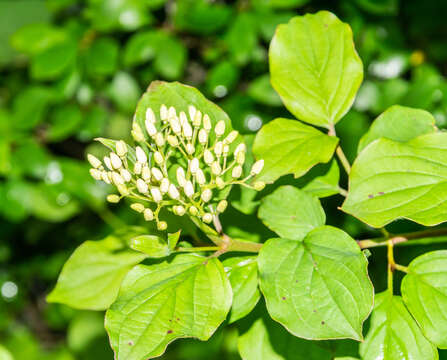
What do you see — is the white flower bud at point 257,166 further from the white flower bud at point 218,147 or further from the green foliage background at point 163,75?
the green foliage background at point 163,75

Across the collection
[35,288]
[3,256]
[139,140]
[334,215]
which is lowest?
[35,288]

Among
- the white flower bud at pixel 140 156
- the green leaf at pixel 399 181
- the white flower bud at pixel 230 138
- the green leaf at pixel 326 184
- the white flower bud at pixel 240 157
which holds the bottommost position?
the green leaf at pixel 326 184

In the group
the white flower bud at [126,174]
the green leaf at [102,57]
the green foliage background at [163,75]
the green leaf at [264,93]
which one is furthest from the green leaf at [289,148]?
the green leaf at [102,57]

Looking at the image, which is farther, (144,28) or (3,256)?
(3,256)

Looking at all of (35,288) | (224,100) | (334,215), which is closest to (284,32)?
(334,215)

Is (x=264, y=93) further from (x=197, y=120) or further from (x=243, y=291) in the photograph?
(x=243, y=291)

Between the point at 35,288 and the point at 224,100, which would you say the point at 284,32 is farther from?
the point at 35,288

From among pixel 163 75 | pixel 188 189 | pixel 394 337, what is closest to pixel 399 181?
pixel 394 337
